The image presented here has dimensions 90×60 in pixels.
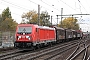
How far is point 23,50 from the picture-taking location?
2598 cm

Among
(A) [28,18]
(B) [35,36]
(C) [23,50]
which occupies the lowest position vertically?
(C) [23,50]

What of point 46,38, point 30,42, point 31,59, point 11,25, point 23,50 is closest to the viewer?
point 31,59

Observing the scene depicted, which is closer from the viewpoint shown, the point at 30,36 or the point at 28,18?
the point at 30,36

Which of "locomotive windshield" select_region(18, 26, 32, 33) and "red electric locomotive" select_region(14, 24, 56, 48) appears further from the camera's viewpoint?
"locomotive windshield" select_region(18, 26, 32, 33)

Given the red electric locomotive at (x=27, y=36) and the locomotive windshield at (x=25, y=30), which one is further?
the locomotive windshield at (x=25, y=30)

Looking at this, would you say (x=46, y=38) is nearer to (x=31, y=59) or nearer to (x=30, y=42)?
(x=30, y=42)

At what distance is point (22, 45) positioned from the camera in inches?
948

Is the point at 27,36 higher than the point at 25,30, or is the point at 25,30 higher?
the point at 25,30

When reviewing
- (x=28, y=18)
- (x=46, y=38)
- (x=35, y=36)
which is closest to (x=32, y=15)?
(x=28, y=18)

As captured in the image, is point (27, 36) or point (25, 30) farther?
point (25, 30)

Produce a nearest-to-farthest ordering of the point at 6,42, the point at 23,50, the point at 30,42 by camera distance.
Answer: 1. the point at 30,42
2. the point at 23,50
3. the point at 6,42

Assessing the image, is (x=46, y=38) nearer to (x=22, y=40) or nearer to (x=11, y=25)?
(x=22, y=40)

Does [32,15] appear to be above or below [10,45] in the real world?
above

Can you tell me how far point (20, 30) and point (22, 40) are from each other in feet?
4.16
